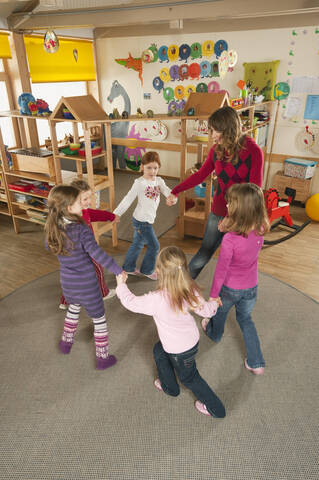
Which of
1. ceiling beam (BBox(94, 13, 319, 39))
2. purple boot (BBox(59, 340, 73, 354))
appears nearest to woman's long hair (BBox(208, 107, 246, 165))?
purple boot (BBox(59, 340, 73, 354))

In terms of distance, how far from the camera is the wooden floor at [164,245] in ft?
11.7

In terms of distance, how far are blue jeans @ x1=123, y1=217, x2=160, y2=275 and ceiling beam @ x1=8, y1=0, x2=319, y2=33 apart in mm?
2644

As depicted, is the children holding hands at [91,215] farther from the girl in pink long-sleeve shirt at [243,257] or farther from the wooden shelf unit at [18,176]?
the wooden shelf unit at [18,176]

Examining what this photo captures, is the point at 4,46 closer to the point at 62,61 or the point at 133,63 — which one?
the point at 62,61

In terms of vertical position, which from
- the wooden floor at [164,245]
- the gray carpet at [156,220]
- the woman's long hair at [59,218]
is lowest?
the wooden floor at [164,245]

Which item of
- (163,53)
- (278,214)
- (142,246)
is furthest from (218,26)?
(142,246)

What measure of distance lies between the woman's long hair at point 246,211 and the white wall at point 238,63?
13.8 ft

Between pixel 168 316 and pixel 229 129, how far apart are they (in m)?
1.38

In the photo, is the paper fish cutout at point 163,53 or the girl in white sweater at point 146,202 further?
the paper fish cutout at point 163,53

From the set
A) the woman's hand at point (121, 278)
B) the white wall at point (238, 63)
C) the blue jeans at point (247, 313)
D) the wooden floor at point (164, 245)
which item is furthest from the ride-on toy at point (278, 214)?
the woman's hand at point (121, 278)

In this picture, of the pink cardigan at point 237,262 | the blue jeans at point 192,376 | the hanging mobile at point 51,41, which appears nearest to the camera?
the blue jeans at point 192,376

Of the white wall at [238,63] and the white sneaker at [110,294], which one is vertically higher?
the white wall at [238,63]

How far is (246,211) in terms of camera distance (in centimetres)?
203

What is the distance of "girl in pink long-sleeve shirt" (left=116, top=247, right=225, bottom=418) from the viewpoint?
1777 millimetres
